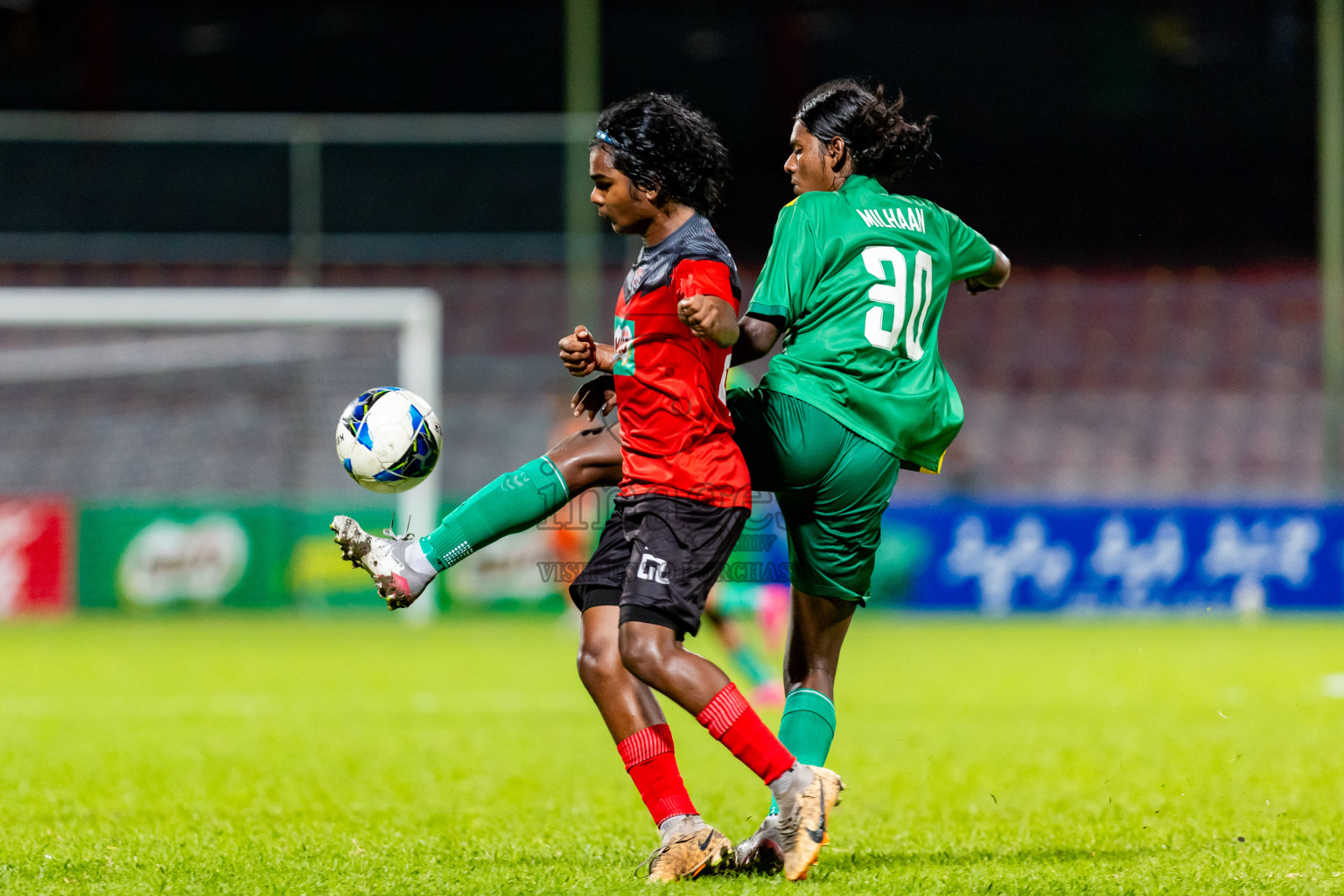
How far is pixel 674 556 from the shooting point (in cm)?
371

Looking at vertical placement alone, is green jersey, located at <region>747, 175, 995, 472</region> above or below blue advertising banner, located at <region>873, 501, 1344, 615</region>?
above

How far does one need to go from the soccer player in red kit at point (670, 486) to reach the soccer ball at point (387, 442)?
584mm

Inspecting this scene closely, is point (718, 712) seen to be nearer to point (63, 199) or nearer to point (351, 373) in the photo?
point (351, 373)

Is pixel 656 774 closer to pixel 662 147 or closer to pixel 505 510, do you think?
pixel 505 510

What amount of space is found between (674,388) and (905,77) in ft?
77.6

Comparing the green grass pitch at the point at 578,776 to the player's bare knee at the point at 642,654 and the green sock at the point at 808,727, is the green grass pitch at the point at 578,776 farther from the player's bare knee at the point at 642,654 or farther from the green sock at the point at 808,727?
the player's bare knee at the point at 642,654

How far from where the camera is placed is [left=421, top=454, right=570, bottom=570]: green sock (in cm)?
389

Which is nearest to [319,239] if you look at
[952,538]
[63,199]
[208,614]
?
[63,199]

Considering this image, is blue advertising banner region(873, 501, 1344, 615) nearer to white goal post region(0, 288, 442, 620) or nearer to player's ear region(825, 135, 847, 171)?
white goal post region(0, 288, 442, 620)

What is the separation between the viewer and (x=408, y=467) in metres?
4.11

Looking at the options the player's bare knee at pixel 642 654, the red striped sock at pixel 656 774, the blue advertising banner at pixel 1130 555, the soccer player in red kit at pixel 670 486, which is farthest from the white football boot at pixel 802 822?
the blue advertising banner at pixel 1130 555

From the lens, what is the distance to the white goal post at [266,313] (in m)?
15.8

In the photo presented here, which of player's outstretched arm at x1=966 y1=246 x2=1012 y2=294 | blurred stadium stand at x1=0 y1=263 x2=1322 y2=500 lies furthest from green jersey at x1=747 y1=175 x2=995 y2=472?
blurred stadium stand at x1=0 y1=263 x2=1322 y2=500

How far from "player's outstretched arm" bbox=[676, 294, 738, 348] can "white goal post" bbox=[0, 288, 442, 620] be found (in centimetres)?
1207
